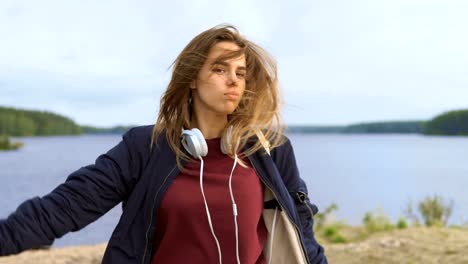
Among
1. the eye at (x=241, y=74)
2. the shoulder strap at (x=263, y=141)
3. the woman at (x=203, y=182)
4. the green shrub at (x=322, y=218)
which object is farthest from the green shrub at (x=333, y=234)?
the eye at (x=241, y=74)

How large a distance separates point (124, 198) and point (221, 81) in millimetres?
540

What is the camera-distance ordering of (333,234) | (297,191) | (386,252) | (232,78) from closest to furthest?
(232,78)
(297,191)
(386,252)
(333,234)

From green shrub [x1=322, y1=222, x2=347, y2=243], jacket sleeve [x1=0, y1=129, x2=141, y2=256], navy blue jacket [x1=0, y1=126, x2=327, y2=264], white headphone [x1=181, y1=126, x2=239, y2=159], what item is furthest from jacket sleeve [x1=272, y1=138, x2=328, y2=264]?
green shrub [x1=322, y1=222, x2=347, y2=243]

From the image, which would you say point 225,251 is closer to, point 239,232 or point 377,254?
point 239,232

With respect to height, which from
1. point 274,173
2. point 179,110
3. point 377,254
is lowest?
point 377,254

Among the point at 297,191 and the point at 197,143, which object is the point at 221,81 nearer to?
the point at 197,143

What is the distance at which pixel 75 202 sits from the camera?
208cm

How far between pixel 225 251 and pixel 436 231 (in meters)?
6.07

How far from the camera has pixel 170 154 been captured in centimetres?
223

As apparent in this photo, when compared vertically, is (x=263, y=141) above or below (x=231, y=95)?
below

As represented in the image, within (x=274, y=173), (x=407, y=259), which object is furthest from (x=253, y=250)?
(x=407, y=259)

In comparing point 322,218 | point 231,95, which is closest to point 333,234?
point 322,218

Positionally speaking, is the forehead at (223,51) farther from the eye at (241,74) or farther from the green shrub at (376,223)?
the green shrub at (376,223)

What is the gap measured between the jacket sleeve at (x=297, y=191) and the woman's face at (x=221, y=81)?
27 centimetres
